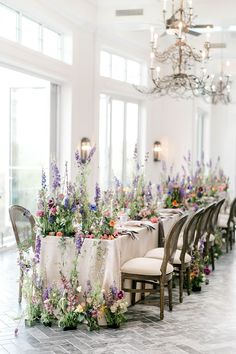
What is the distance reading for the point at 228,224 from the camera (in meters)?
9.27

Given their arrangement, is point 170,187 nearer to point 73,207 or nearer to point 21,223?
point 21,223

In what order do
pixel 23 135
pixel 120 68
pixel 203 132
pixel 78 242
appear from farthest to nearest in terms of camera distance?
pixel 203 132 < pixel 120 68 < pixel 23 135 < pixel 78 242

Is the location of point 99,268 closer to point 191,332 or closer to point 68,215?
point 68,215

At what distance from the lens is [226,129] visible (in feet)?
57.6

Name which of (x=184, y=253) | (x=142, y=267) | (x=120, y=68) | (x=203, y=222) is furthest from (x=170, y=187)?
(x=120, y=68)

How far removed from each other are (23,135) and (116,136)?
2.94 m

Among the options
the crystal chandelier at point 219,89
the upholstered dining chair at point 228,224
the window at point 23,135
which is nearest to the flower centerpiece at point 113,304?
the crystal chandelier at point 219,89

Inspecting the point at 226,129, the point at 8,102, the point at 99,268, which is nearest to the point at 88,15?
the point at 8,102

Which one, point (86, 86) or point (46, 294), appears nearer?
point (46, 294)

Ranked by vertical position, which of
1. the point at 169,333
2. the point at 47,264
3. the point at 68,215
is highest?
the point at 68,215

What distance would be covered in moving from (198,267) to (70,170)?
3955 mm

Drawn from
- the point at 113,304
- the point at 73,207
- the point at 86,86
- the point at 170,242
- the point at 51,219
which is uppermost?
the point at 86,86

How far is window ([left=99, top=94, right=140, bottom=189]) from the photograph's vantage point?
11.6 meters

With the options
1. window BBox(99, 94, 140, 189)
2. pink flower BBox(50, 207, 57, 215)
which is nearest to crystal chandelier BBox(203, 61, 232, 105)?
window BBox(99, 94, 140, 189)
